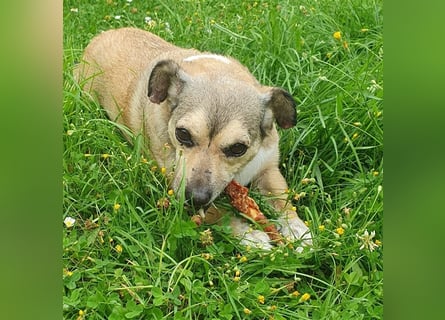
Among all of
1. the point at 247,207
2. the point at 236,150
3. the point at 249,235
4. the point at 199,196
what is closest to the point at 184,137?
the point at 236,150

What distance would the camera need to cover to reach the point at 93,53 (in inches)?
191

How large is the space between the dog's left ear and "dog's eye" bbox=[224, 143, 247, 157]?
0.28 metres

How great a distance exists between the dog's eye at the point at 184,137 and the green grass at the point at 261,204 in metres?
0.23

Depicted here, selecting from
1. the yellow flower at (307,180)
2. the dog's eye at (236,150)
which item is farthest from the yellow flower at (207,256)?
the yellow flower at (307,180)

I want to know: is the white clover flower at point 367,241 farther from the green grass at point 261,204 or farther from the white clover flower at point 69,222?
the white clover flower at point 69,222

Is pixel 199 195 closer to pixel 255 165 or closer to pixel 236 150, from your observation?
pixel 236 150

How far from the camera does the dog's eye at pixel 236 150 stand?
3.38 metres

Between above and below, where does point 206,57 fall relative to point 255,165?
above

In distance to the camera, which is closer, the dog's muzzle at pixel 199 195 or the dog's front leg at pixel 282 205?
the dog's muzzle at pixel 199 195

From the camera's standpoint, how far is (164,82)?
367 cm

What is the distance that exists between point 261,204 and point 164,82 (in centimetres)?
92
